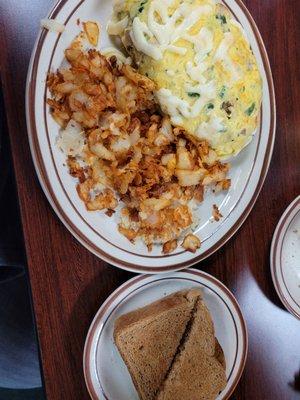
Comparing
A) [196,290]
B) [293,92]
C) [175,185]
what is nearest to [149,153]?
[175,185]

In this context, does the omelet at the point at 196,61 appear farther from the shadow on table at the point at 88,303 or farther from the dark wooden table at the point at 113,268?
the shadow on table at the point at 88,303

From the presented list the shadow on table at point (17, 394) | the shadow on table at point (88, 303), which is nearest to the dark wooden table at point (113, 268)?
the shadow on table at point (88, 303)

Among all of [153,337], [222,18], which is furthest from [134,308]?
[222,18]

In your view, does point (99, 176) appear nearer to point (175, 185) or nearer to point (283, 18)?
point (175, 185)

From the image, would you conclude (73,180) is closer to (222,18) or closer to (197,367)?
(222,18)

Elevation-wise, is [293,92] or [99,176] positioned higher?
[293,92]

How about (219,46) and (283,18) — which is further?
(283,18)

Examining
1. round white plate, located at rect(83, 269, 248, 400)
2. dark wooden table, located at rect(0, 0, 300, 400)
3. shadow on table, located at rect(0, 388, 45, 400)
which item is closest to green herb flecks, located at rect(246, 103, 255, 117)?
dark wooden table, located at rect(0, 0, 300, 400)
